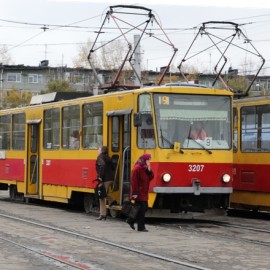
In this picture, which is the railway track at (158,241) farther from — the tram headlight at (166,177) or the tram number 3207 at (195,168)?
the tram number 3207 at (195,168)

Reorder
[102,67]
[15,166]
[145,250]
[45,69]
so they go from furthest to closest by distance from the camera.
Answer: [45,69]
[102,67]
[15,166]
[145,250]

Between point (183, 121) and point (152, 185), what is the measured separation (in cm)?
162

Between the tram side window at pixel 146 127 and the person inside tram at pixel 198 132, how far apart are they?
933 mm

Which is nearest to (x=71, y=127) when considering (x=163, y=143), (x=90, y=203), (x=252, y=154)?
(x=90, y=203)

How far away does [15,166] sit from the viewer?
22.7 metres

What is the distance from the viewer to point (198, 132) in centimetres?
1587

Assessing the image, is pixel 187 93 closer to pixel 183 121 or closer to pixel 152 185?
pixel 183 121

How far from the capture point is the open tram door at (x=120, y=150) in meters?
16.1

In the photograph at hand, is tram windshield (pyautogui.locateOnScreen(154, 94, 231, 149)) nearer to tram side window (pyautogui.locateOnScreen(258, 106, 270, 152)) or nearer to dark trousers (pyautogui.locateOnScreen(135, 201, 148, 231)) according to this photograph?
tram side window (pyautogui.locateOnScreen(258, 106, 270, 152))

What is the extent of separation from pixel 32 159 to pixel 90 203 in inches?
149

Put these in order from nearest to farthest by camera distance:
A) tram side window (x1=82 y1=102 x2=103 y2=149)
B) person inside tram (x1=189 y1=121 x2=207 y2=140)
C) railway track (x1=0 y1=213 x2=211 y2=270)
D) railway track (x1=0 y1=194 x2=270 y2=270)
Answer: railway track (x1=0 y1=213 x2=211 y2=270) → railway track (x1=0 y1=194 x2=270 y2=270) → person inside tram (x1=189 y1=121 x2=207 y2=140) → tram side window (x1=82 y1=102 x2=103 y2=149)

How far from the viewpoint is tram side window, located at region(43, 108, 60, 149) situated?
1986cm

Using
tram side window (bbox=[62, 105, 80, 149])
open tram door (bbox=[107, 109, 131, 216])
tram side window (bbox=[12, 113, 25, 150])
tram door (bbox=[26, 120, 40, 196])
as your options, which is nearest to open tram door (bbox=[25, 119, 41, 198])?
tram door (bbox=[26, 120, 40, 196])

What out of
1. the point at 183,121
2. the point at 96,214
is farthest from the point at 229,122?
the point at 96,214
